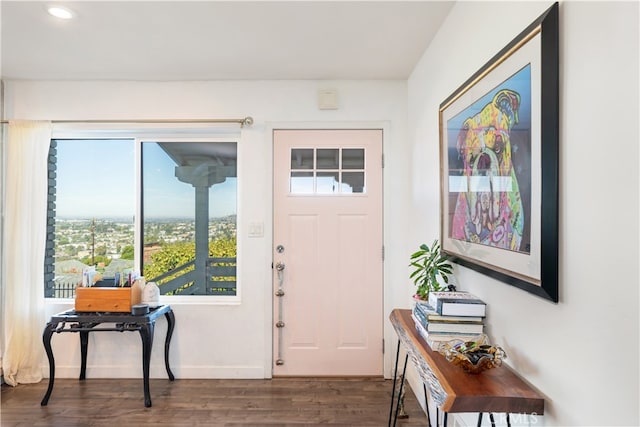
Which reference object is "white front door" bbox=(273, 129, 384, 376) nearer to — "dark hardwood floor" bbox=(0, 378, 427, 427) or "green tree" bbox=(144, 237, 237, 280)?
"dark hardwood floor" bbox=(0, 378, 427, 427)

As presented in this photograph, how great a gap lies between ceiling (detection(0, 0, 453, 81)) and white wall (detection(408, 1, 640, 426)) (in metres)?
0.91

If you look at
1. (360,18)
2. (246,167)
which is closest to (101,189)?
(246,167)

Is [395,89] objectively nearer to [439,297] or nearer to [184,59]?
[184,59]

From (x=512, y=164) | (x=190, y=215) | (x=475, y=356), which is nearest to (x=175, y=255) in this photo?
(x=190, y=215)

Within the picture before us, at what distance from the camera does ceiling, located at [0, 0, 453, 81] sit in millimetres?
1852

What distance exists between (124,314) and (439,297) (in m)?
2.18

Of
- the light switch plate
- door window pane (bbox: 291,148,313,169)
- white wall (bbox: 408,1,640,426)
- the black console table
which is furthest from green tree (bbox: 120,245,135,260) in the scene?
white wall (bbox: 408,1,640,426)

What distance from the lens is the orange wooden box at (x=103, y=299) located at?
2.50 metres

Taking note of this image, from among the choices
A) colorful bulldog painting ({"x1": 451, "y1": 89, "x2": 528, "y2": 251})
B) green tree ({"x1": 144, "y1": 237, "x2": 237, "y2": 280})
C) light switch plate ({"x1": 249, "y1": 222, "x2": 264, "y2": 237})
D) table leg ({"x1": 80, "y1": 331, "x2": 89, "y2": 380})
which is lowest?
table leg ({"x1": 80, "y1": 331, "x2": 89, "y2": 380})

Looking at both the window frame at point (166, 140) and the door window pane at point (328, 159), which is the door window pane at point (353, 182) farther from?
the window frame at point (166, 140)

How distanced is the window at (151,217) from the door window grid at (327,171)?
56cm

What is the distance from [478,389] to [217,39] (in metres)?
2.26

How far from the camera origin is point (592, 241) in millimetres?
922

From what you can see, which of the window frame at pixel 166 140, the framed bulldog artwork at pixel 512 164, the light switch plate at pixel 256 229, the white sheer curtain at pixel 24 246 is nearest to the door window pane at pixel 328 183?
the light switch plate at pixel 256 229
